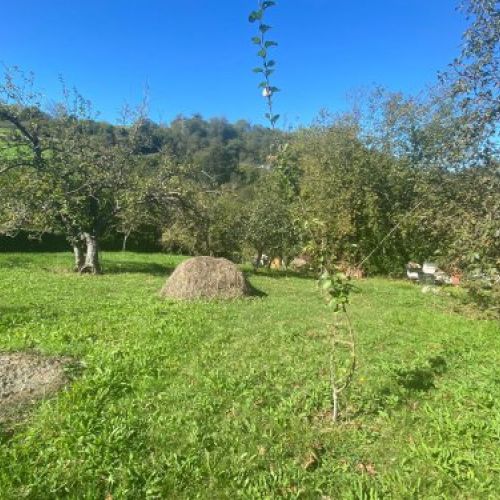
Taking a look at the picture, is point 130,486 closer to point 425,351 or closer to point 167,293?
point 425,351

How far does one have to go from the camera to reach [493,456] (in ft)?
12.0

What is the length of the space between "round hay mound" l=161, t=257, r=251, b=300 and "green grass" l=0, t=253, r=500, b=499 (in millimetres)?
2069

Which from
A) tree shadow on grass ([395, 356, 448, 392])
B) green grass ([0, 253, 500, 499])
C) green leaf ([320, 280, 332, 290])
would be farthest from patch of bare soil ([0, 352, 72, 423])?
tree shadow on grass ([395, 356, 448, 392])

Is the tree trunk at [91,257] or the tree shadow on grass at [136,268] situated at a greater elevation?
the tree trunk at [91,257]

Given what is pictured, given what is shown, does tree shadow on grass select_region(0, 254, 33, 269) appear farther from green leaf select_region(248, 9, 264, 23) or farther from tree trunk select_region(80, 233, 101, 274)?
green leaf select_region(248, 9, 264, 23)

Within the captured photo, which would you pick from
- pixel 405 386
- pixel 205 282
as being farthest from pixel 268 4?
pixel 205 282

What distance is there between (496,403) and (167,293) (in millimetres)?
7346

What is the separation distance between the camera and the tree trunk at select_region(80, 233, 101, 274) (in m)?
14.0

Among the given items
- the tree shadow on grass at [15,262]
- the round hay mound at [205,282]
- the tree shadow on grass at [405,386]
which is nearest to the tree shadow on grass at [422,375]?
the tree shadow on grass at [405,386]

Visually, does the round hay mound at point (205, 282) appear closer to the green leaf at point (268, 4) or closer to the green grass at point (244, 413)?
the green grass at point (244, 413)

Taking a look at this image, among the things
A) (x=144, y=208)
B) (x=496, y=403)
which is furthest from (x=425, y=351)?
(x=144, y=208)

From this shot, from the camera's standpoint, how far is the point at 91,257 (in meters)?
14.0

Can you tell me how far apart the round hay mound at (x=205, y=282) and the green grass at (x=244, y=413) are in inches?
81.5

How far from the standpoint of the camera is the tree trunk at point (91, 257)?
14.0 m
